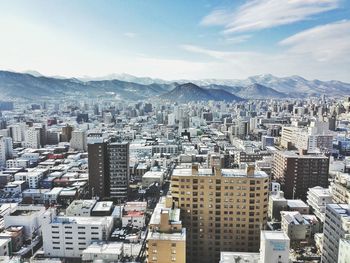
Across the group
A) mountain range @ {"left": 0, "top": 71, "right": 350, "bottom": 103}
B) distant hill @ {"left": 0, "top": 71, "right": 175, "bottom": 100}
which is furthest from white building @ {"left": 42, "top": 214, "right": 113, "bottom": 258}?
distant hill @ {"left": 0, "top": 71, "right": 175, "bottom": 100}

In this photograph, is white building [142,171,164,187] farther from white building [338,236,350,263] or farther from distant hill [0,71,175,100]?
distant hill [0,71,175,100]

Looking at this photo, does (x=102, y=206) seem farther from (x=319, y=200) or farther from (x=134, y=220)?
(x=319, y=200)

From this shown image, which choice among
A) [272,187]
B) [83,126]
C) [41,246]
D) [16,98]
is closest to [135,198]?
[41,246]

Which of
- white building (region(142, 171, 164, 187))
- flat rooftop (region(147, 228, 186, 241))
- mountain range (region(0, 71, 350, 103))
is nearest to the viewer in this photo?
flat rooftop (region(147, 228, 186, 241))

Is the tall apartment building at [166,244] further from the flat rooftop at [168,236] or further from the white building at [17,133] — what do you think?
the white building at [17,133]

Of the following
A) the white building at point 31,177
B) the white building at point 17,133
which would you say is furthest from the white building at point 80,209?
the white building at point 17,133

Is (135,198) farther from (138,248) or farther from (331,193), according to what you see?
(331,193)
